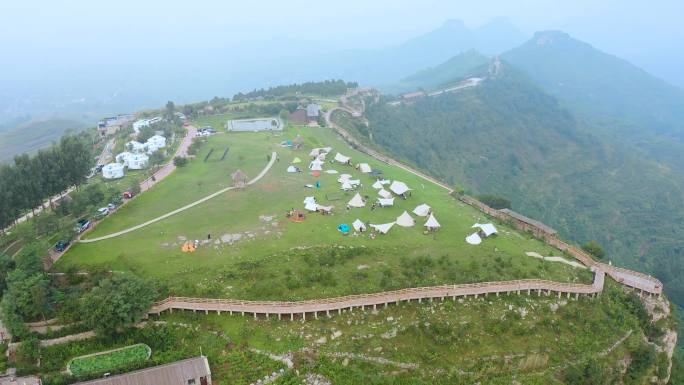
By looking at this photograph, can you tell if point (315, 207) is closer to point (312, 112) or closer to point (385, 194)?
point (385, 194)

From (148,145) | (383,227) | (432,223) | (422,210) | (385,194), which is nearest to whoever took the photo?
(383,227)

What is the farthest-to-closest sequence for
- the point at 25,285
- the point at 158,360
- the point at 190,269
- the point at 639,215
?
the point at 639,215 → the point at 190,269 → the point at 25,285 → the point at 158,360

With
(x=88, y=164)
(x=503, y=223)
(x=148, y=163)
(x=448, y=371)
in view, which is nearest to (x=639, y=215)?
(x=503, y=223)

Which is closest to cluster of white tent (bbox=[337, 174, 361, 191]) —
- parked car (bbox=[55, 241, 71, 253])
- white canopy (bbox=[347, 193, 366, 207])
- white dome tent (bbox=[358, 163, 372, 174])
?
white dome tent (bbox=[358, 163, 372, 174])

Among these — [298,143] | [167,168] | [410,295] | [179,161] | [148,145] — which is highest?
[148,145]

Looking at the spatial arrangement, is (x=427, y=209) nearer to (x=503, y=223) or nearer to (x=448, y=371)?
(x=503, y=223)

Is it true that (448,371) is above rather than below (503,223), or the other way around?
below

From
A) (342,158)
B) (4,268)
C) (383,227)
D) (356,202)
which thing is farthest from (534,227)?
(4,268)
